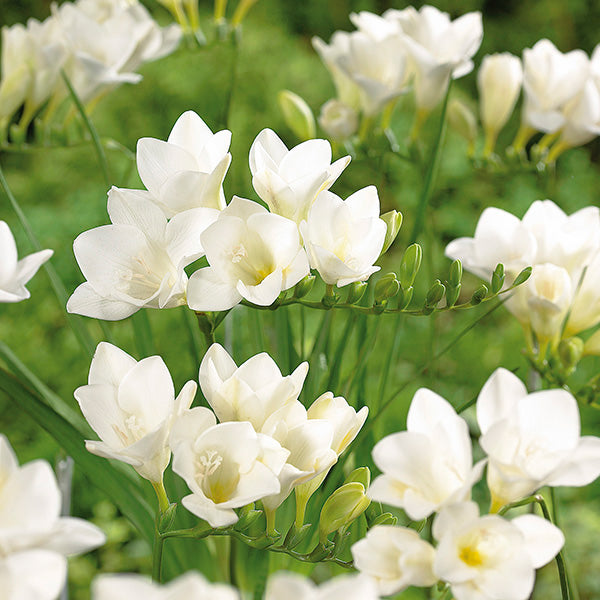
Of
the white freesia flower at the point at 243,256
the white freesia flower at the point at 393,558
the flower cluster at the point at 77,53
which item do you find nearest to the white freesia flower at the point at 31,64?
the flower cluster at the point at 77,53

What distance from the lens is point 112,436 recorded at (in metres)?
0.26

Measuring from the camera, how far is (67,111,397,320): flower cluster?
28cm

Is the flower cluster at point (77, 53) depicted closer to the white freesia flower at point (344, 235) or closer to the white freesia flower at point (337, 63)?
the white freesia flower at point (337, 63)

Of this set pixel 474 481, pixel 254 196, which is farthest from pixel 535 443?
pixel 254 196

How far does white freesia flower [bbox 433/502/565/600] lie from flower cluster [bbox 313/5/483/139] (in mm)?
320

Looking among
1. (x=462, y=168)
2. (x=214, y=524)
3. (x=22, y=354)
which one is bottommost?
(x=22, y=354)

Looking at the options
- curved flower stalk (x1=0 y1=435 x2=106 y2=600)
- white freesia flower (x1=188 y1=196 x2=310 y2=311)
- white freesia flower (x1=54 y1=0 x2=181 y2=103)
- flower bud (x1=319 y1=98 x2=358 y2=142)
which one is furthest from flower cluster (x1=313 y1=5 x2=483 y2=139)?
curved flower stalk (x1=0 y1=435 x2=106 y2=600)

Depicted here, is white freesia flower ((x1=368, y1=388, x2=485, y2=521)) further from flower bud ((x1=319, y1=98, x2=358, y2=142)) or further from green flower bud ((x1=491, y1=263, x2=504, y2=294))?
flower bud ((x1=319, y1=98, x2=358, y2=142))

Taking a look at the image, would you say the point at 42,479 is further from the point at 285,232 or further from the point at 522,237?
the point at 522,237

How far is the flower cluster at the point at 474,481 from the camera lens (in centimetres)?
22

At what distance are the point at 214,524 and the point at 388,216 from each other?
155 millimetres

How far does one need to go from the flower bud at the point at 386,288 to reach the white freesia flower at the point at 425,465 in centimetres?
8

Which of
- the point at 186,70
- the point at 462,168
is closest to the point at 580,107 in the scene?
the point at 462,168

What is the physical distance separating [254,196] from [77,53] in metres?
0.14
